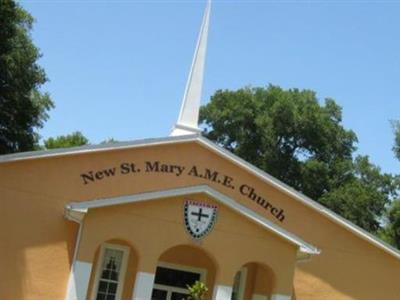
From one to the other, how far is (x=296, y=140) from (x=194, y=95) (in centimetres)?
2488

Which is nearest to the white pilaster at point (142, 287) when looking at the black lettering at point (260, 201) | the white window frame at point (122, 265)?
the white window frame at point (122, 265)

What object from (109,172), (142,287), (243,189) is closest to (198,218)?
(142,287)

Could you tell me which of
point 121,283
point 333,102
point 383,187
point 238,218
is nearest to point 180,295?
point 121,283

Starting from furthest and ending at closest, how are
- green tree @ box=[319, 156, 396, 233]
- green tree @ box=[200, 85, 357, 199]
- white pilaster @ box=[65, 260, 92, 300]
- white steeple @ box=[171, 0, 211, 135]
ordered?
green tree @ box=[200, 85, 357, 199], green tree @ box=[319, 156, 396, 233], white steeple @ box=[171, 0, 211, 135], white pilaster @ box=[65, 260, 92, 300]

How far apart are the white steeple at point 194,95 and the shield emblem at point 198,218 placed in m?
4.42

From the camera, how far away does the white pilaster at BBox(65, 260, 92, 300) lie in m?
16.6

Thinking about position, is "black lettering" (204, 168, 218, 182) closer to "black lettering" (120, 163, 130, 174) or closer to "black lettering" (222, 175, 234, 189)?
"black lettering" (222, 175, 234, 189)

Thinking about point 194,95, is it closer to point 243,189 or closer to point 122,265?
point 243,189

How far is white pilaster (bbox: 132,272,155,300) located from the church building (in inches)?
1.0

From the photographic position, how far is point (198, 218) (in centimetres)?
1755

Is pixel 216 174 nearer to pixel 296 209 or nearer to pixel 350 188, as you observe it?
pixel 296 209

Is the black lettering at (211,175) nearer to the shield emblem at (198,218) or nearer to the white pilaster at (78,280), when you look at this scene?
the shield emblem at (198,218)

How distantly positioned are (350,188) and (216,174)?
24515mm

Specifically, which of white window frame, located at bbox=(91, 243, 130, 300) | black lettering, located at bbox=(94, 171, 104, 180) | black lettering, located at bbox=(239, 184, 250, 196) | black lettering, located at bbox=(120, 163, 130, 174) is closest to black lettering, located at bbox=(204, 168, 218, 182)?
black lettering, located at bbox=(239, 184, 250, 196)
